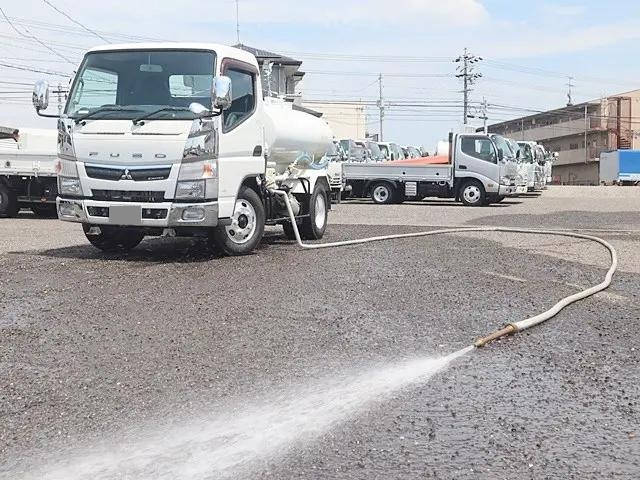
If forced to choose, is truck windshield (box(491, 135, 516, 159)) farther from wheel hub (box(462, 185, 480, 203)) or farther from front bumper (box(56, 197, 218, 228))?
front bumper (box(56, 197, 218, 228))

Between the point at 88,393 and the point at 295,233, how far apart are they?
23.8 ft

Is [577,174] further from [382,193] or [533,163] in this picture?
[382,193]

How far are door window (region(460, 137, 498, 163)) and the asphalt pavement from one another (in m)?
16.7

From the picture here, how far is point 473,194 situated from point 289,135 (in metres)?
15.7

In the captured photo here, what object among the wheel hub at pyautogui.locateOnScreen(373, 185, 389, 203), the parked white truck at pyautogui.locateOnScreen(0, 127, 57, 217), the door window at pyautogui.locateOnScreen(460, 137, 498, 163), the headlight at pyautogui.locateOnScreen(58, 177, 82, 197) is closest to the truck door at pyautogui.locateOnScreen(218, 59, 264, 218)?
the headlight at pyautogui.locateOnScreen(58, 177, 82, 197)

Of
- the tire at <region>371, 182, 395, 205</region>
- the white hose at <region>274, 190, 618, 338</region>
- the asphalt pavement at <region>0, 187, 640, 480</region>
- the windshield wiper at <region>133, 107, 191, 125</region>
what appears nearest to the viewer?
the asphalt pavement at <region>0, 187, 640, 480</region>

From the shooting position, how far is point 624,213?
2153 cm

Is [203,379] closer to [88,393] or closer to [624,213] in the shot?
[88,393]

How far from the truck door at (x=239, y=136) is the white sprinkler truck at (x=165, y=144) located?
1 cm

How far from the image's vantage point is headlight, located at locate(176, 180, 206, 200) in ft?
31.0

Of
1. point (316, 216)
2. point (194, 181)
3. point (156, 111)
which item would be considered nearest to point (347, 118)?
point (316, 216)

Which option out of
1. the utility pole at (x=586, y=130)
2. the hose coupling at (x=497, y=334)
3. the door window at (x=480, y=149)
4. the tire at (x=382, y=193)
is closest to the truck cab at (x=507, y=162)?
the door window at (x=480, y=149)

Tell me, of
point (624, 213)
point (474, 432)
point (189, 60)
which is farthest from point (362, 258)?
point (624, 213)

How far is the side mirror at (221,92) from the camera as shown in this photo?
9.18 meters
